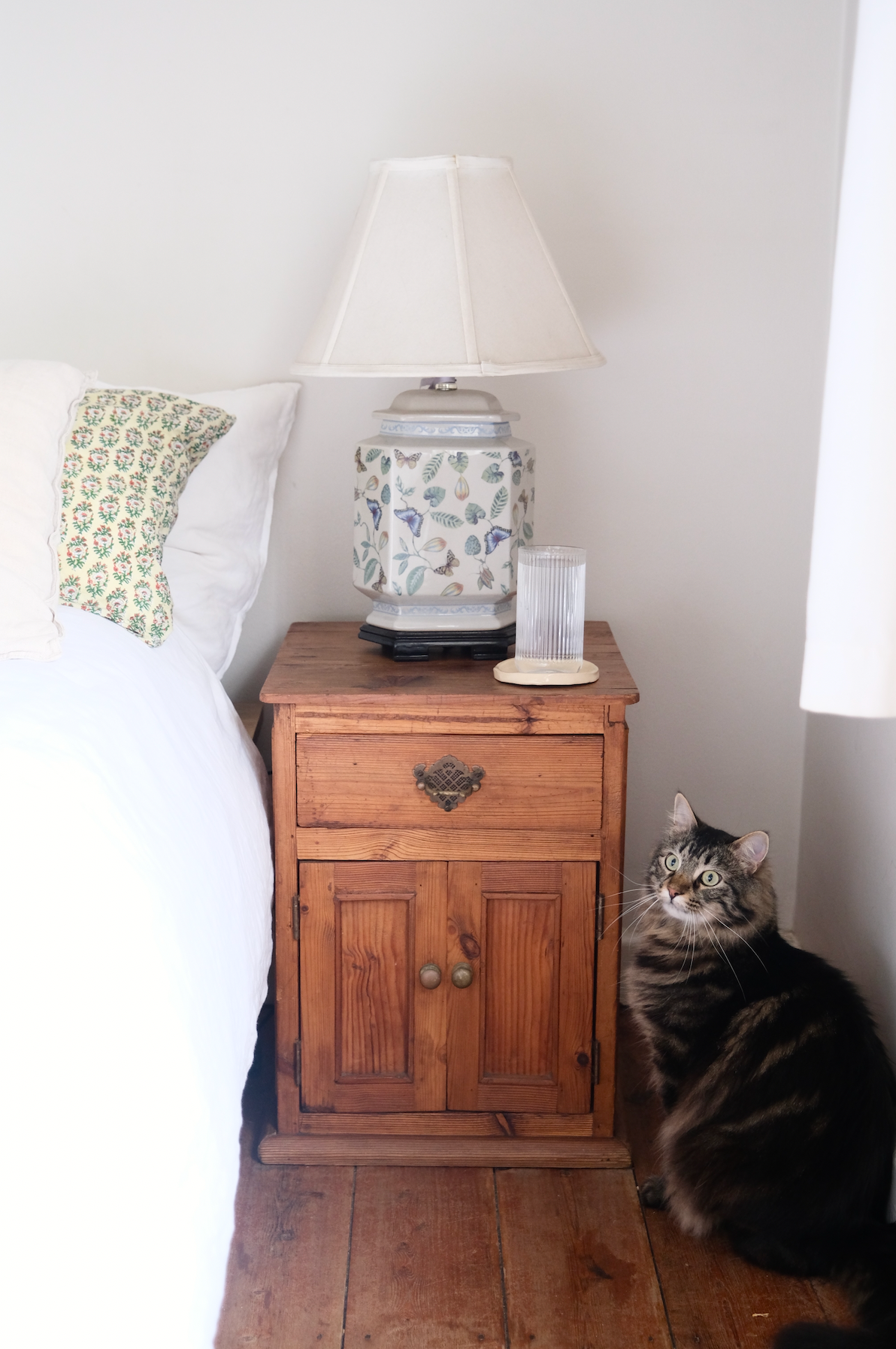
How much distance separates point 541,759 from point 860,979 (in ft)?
1.81

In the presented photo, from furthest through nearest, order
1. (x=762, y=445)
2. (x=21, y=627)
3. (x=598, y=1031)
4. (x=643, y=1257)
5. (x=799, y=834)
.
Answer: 1. (x=799, y=834)
2. (x=762, y=445)
3. (x=598, y=1031)
4. (x=643, y=1257)
5. (x=21, y=627)

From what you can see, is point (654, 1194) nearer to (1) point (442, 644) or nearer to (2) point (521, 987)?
(2) point (521, 987)

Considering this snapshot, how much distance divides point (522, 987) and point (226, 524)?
0.77 meters

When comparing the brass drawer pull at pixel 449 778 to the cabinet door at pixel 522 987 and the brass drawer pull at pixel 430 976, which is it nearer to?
the cabinet door at pixel 522 987

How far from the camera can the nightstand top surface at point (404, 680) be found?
4.61ft

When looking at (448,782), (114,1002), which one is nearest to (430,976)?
(448,782)

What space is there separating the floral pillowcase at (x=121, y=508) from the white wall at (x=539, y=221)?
394mm

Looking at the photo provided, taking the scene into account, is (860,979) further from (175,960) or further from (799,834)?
(175,960)

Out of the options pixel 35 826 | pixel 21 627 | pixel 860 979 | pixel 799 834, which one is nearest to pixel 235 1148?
pixel 35 826

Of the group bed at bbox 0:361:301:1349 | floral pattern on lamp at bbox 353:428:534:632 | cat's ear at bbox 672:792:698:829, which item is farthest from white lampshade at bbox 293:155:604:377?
cat's ear at bbox 672:792:698:829

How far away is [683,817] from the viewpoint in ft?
4.66

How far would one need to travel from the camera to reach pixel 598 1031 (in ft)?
4.94

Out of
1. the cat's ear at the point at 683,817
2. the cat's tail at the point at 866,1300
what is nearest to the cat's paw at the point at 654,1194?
the cat's tail at the point at 866,1300

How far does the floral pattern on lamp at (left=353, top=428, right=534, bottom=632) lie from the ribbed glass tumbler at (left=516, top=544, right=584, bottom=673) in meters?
0.08
